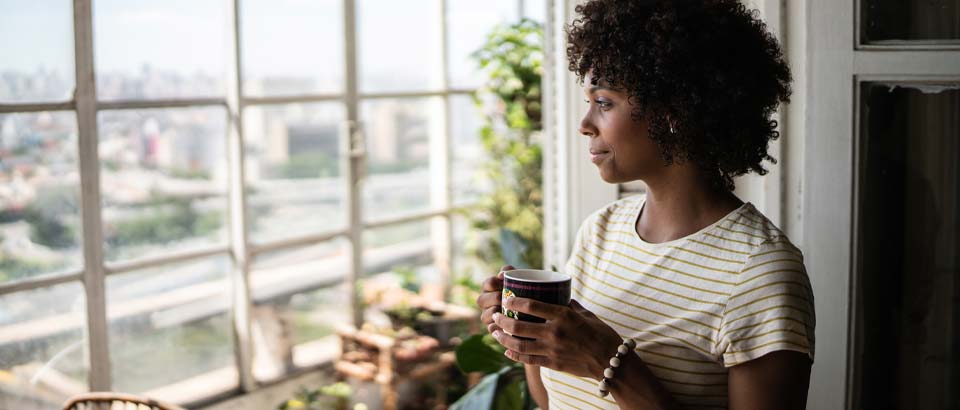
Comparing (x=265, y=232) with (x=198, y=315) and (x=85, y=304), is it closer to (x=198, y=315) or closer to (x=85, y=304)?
(x=198, y=315)

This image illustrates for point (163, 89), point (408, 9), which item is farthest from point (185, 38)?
point (408, 9)

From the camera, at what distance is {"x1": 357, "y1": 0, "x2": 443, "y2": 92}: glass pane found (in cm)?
341

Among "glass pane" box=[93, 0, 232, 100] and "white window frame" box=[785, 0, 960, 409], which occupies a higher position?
"glass pane" box=[93, 0, 232, 100]

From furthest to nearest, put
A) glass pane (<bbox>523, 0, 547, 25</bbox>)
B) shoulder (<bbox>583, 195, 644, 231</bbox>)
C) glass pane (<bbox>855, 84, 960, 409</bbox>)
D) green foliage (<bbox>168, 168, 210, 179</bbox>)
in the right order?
glass pane (<bbox>523, 0, 547, 25</bbox>), green foliage (<bbox>168, 168, 210, 179</bbox>), glass pane (<bbox>855, 84, 960, 409</bbox>), shoulder (<bbox>583, 195, 644, 231</bbox>)

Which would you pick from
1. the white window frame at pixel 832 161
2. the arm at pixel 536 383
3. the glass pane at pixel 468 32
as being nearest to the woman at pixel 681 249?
the arm at pixel 536 383

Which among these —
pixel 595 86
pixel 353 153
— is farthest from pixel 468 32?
pixel 595 86

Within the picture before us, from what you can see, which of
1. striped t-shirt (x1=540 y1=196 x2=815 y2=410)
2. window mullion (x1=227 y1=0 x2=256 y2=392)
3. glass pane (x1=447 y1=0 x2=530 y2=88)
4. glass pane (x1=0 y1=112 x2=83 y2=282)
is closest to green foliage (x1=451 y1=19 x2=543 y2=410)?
glass pane (x1=447 y1=0 x2=530 y2=88)

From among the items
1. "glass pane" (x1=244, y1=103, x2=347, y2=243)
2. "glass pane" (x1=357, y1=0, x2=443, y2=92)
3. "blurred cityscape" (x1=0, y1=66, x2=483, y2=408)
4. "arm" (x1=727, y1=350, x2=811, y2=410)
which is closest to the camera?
"arm" (x1=727, y1=350, x2=811, y2=410)

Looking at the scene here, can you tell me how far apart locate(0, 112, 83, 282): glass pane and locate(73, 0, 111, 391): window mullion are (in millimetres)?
24

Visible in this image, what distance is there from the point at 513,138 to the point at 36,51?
1908 millimetres

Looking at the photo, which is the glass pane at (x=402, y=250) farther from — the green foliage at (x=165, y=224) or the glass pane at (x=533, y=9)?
the glass pane at (x=533, y=9)

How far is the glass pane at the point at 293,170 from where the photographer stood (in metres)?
3.03

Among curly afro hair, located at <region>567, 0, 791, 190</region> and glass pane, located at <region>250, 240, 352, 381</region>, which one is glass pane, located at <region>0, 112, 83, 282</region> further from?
curly afro hair, located at <region>567, 0, 791, 190</region>

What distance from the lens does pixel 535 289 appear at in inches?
43.5
